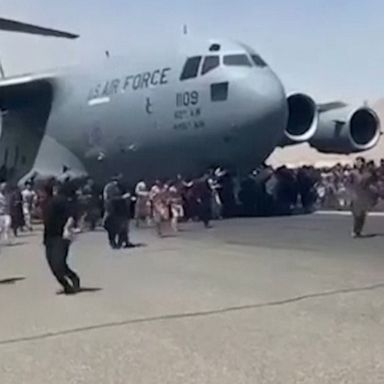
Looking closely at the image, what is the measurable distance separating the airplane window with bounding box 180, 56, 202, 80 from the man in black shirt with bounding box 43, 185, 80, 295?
8673 mm

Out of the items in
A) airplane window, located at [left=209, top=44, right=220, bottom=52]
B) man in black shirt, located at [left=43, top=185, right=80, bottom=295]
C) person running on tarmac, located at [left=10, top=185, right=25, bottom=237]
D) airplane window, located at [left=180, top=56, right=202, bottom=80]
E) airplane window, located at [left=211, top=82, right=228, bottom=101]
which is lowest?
person running on tarmac, located at [left=10, top=185, right=25, bottom=237]

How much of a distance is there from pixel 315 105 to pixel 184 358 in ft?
50.0

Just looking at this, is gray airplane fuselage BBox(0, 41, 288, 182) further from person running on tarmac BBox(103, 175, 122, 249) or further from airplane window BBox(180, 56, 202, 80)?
person running on tarmac BBox(103, 175, 122, 249)

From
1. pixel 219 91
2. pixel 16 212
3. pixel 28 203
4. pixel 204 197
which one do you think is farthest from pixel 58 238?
pixel 28 203

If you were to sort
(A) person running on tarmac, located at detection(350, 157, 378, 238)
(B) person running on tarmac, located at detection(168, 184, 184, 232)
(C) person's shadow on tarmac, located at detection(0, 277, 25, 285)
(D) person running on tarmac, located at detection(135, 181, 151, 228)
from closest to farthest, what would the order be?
(C) person's shadow on tarmac, located at detection(0, 277, 25, 285) < (A) person running on tarmac, located at detection(350, 157, 378, 238) < (B) person running on tarmac, located at detection(168, 184, 184, 232) < (D) person running on tarmac, located at detection(135, 181, 151, 228)

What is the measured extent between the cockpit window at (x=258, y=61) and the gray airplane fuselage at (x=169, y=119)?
0.13 metres

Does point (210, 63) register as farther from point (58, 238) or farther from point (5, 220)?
point (58, 238)

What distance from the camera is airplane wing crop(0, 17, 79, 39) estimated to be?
19078 millimetres

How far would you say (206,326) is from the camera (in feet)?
22.6

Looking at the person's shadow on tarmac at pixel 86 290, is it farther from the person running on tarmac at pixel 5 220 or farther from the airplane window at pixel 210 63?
the airplane window at pixel 210 63

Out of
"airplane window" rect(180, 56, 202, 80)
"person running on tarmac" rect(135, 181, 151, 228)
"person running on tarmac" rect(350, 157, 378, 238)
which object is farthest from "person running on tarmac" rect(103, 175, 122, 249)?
"person running on tarmac" rect(350, 157, 378, 238)

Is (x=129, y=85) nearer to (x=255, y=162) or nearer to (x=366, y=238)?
(x=255, y=162)

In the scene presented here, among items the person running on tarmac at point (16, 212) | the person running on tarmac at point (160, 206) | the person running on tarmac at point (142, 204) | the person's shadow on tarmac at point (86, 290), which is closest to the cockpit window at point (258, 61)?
the person running on tarmac at point (160, 206)

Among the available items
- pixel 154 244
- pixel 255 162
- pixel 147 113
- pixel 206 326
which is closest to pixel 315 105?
pixel 255 162
